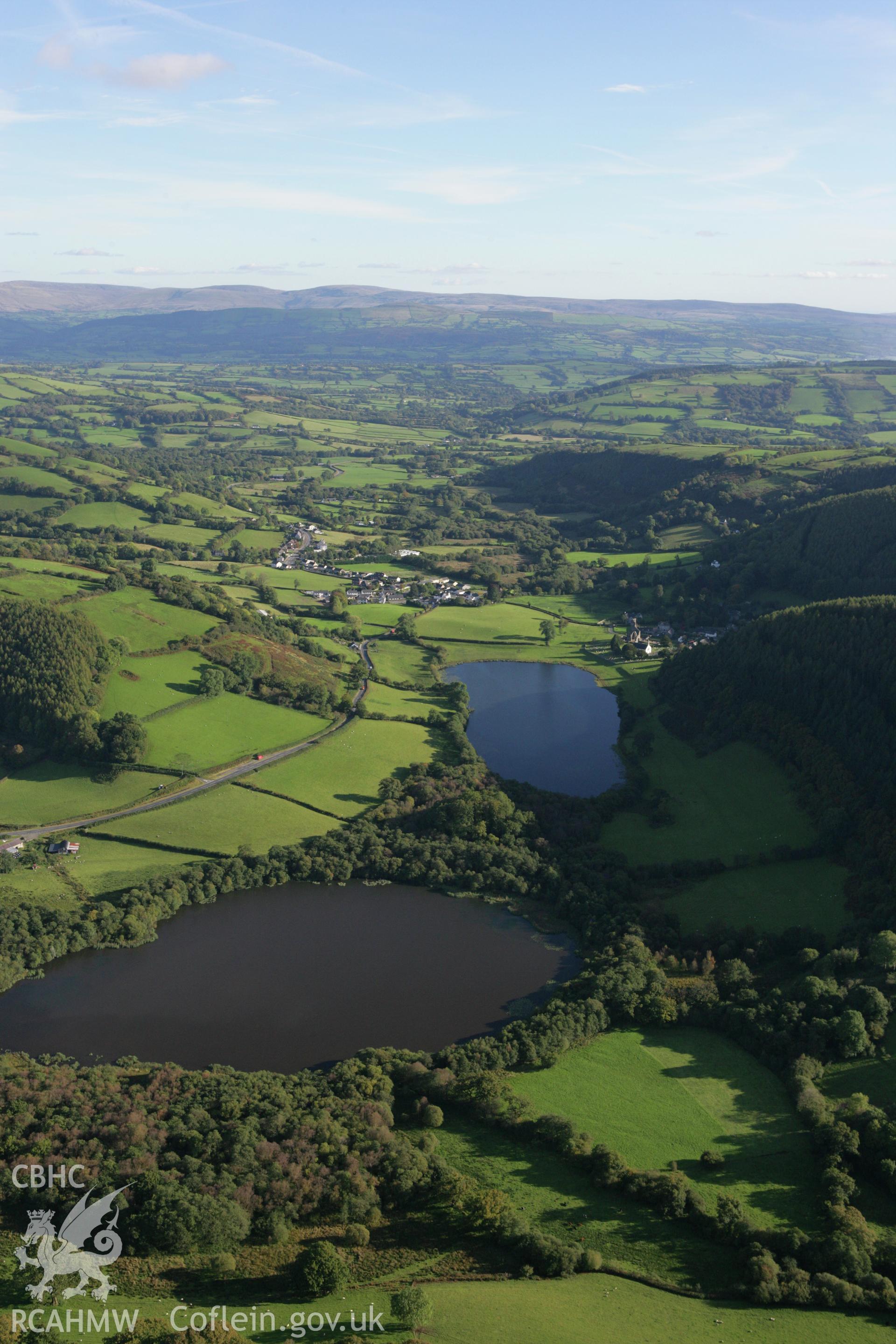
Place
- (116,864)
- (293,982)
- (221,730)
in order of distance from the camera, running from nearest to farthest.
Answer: (293,982)
(116,864)
(221,730)

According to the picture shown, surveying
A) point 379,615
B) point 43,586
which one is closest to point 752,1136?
point 43,586

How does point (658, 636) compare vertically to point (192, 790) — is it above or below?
above

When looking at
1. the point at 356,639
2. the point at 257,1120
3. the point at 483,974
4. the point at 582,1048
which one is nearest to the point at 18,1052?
the point at 257,1120

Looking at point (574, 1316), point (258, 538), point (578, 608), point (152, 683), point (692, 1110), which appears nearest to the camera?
point (574, 1316)

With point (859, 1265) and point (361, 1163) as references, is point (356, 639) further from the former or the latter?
point (859, 1265)

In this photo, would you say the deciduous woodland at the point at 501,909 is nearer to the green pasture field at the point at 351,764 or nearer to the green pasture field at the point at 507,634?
the green pasture field at the point at 351,764

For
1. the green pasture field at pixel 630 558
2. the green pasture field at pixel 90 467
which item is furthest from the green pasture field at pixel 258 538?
the green pasture field at pixel 630 558

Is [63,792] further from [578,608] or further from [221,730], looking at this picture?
[578,608]
